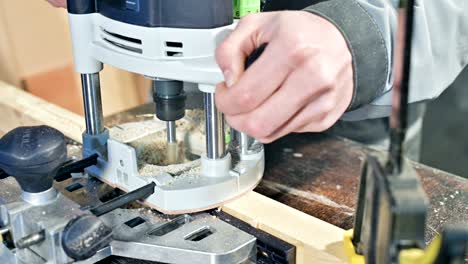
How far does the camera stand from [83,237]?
0.65m

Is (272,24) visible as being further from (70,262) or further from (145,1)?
(70,262)

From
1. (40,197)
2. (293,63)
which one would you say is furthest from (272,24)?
(40,197)

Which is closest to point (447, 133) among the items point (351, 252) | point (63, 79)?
point (63, 79)

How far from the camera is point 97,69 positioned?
807 mm

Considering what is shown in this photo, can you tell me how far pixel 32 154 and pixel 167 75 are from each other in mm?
164

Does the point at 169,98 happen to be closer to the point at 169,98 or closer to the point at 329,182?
the point at 169,98

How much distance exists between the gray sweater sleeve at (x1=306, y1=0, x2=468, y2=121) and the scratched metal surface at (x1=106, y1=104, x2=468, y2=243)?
0.11 metres

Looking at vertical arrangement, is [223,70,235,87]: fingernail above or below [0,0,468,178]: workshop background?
above

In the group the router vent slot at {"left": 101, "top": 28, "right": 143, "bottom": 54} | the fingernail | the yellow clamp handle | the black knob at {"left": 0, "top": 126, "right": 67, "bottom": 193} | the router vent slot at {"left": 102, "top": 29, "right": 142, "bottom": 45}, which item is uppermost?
the router vent slot at {"left": 102, "top": 29, "right": 142, "bottom": 45}

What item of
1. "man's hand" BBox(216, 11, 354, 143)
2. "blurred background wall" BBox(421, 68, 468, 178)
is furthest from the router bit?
"blurred background wall" BBox(421, 68, 468, 178)

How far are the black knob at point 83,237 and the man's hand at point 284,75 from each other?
7.0 inches

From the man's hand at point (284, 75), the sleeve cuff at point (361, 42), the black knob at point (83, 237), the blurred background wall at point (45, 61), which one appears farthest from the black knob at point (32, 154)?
the blurred background wall at point (45, 61)

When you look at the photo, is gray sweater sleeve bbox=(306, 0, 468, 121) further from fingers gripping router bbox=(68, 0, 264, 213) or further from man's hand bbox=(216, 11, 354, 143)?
fingers gripping router bbox=(68, 0, 264, 213)

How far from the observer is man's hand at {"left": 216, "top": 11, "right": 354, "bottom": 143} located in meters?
0.62
